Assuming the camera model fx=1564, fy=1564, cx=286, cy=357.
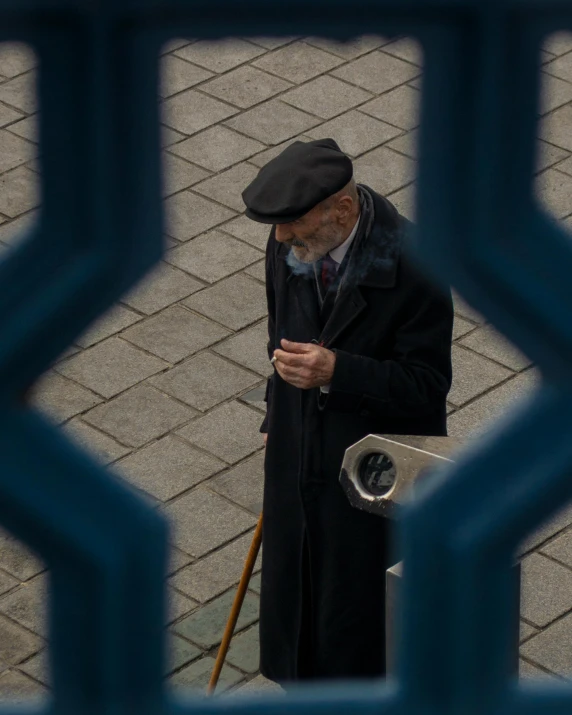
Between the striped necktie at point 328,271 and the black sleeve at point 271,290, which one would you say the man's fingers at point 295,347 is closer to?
the striped necktie at point 328,271

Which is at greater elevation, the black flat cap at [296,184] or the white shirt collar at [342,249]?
the black flat cap at [296,184]

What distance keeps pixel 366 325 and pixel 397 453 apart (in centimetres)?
126

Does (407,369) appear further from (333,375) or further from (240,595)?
(240,595)

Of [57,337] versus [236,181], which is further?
[236,181]

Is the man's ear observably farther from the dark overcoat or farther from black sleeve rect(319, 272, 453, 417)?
black sleeve rect(319, 272, 453, 417)

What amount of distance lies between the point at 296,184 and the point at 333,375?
17.2 inches

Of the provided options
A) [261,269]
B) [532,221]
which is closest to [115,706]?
[532,221]

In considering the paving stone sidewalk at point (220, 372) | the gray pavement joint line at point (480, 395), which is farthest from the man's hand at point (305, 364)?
the gray pavement joint line at point (480, 395)

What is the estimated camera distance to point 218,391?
18.2ft

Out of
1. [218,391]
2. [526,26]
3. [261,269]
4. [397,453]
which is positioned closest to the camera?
[526,26]

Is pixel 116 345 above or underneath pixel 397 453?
underneath

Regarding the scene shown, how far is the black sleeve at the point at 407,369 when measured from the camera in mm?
3518

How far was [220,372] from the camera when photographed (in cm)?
561

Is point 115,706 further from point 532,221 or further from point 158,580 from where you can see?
point 532,221
